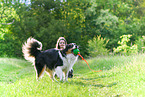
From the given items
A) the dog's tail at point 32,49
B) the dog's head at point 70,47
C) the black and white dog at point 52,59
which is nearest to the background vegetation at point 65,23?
the dog's tail at point 32,49

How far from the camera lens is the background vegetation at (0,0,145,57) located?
67.0 ft

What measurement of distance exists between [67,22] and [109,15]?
5603mm

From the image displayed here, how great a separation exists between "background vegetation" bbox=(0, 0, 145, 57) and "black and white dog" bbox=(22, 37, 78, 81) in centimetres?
1211

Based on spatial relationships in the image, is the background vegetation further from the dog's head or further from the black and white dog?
the dog's head

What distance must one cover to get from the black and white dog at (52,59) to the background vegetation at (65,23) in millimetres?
12109

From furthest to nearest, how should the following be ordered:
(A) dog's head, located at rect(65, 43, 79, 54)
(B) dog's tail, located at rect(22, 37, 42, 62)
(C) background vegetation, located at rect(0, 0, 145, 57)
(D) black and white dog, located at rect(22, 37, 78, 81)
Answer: (C) background vegetation, located at rect(0, 0, 145, 57) → (B) dog's tail, located at rect(22, 37, 42, 62) → (D) black and white dog, located at rect(22, 37, 78, 81) → (A) dog's head, located at rect(65, 43, 79, 54)

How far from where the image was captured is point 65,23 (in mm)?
21656

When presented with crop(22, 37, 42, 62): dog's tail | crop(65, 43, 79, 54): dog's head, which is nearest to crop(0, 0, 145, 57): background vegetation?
crop(22, 37, 42, 62): dog's tail

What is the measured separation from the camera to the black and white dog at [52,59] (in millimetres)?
7293

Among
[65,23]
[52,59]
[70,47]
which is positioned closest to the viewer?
[70,47]

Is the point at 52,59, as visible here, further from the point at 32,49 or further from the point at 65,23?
the point at 65,23

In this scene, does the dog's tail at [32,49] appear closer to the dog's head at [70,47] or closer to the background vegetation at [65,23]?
the dog's head at [70,47]

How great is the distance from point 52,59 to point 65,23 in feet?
47.9

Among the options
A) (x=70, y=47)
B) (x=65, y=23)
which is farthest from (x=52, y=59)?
(x=65, y=23)
